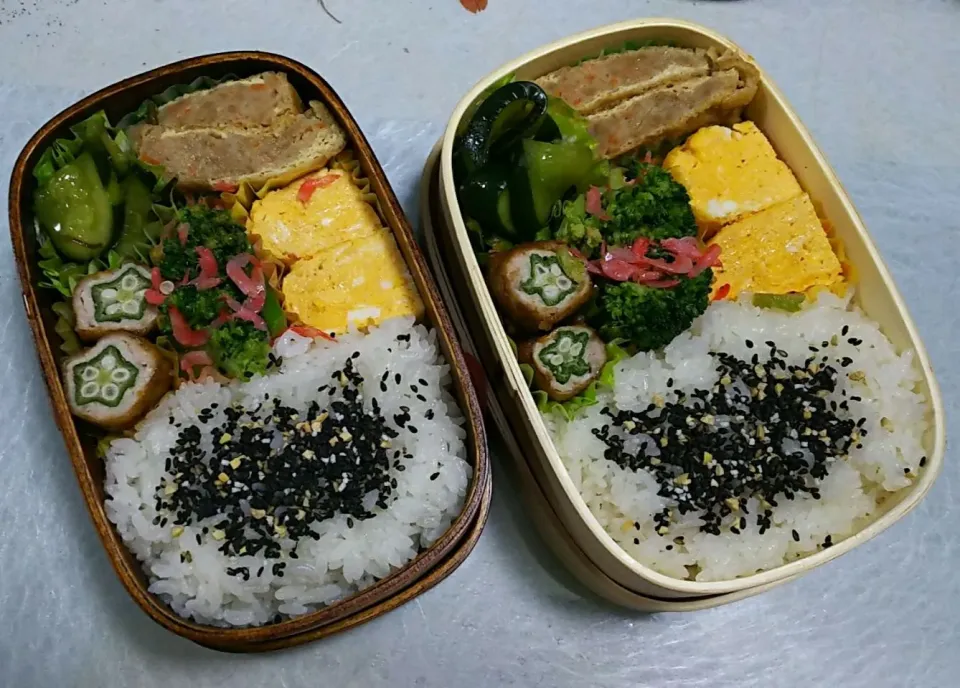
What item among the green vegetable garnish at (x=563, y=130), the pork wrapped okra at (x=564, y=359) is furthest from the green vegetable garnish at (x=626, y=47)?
the pork wrapped okra at (x=564, y=359)

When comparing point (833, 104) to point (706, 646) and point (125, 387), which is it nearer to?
point (706, 646)

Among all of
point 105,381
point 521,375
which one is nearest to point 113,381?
point 105,381

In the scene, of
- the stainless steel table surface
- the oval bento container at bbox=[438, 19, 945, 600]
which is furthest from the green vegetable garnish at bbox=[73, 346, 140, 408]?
the oval bento container at bbox=[438, 19, 945, 600]

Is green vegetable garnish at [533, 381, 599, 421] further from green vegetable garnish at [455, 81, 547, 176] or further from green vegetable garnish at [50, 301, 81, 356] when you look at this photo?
green vegetable garnish at [50, 301, 81, 356]

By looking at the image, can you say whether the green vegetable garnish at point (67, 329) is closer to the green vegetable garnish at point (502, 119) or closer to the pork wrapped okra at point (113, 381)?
the pork wrapped okra at point (113, 381)

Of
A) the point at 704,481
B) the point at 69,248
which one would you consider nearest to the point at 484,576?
the point at 704,481

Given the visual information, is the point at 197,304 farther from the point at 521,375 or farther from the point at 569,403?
the point at 569,403
